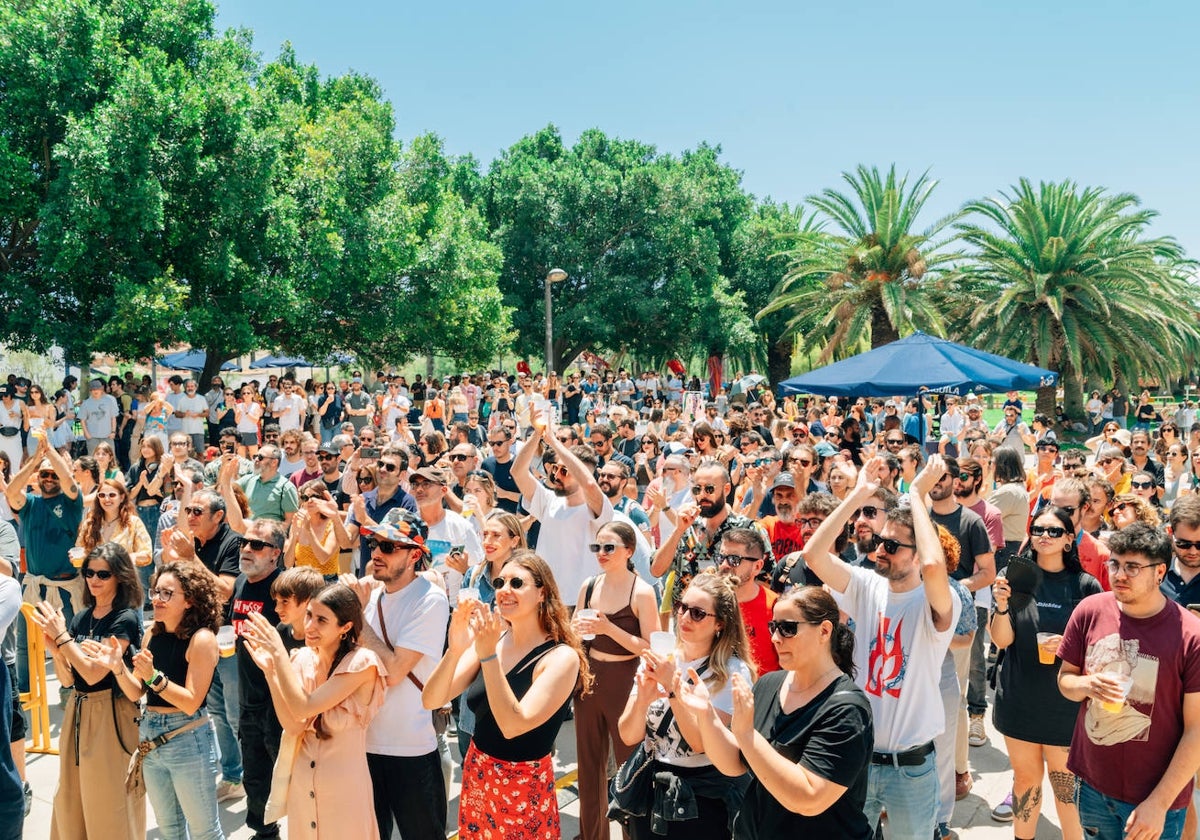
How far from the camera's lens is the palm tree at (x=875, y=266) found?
25.5 m

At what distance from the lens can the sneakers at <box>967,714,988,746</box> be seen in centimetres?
616

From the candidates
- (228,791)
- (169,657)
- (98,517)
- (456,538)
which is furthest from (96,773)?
(98,517)

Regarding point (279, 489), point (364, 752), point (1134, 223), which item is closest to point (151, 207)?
point (279, 489)

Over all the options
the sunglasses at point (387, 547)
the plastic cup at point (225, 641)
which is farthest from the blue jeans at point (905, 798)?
the plastic cup at point (225, 641)

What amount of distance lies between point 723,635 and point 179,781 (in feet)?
8.85

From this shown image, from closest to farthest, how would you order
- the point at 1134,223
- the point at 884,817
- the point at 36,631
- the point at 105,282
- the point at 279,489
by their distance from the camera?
the point at 884,817
the point at 36,631
the point at 279,489
the point at 105,282
the point at 1134,223

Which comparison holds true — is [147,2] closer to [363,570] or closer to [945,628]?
[363,570]

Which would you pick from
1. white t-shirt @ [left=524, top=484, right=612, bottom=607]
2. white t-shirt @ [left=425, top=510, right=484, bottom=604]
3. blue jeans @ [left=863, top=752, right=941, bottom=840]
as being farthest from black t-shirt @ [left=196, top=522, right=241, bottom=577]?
blue jeans @ [left=863, top=752, right=941, bottom=840]

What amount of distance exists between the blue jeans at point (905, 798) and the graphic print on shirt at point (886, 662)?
31cm

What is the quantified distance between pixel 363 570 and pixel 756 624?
11.0ft

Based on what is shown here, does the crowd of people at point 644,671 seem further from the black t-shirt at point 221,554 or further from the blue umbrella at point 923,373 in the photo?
the blue umbrella at point 923,373

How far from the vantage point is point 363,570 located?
6.64m

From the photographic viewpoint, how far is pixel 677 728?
3.41 meters

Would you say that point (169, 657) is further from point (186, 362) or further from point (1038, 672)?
point (186, 362)
